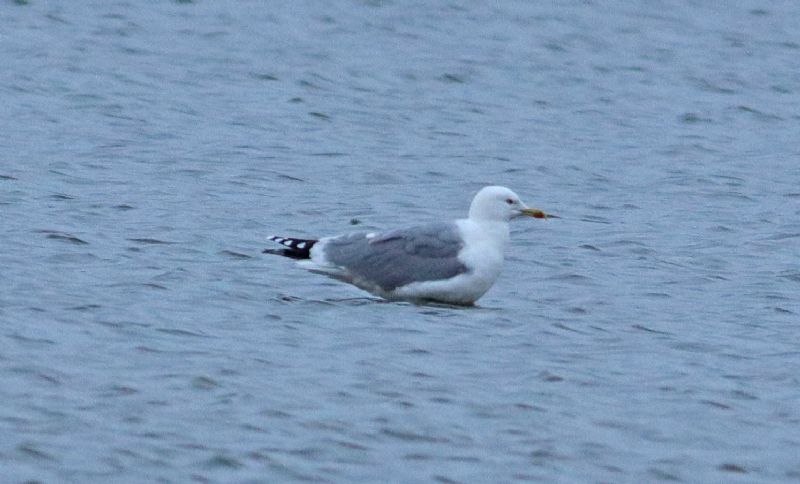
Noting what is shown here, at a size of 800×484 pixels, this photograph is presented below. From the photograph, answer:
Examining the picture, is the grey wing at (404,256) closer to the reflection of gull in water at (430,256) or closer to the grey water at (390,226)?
the reflection of gull in water at (430,256)

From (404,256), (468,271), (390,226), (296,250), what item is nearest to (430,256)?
(404,256)

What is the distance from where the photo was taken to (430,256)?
11.5m

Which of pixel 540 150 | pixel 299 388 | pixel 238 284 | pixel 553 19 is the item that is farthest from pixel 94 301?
pixel 553 19

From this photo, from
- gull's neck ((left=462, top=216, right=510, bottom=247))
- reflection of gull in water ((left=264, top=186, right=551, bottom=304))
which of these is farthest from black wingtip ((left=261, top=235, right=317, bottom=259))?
gull's neck ((left=462, top=216, right=510, bottom=247))

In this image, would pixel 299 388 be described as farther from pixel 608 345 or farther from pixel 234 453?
pixel 608 345

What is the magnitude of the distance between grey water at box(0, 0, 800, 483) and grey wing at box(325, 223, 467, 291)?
0.24m

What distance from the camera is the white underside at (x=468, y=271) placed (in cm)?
1132

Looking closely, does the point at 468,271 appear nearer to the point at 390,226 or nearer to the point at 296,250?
the point at 296,250

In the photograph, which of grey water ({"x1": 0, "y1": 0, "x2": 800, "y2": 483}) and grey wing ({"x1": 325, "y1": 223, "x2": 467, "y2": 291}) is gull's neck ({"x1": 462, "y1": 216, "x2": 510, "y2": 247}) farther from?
grey water ({"x1": 0, "y1": 0, "x2": 800, "y2": 483})

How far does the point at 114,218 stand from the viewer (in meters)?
13.5

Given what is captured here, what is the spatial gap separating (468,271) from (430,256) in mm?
294

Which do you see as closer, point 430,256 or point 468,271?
point 468,271

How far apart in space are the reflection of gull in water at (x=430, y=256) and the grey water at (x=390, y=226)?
0.18m

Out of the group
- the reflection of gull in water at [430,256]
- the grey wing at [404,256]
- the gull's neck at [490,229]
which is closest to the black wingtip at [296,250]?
the reflection of gull in water at [430,256]
